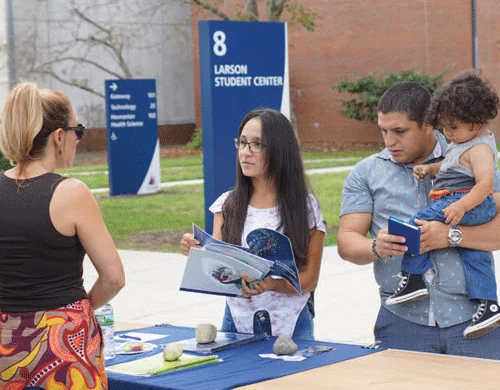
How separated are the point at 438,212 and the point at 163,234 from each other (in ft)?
36.1

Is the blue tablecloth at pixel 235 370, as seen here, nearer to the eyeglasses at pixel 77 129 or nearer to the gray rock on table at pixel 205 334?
the gray rock on table at pixel 205 334

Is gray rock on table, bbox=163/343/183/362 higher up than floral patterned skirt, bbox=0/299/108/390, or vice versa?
floral patterned skirt, bbox=0/299/108/390

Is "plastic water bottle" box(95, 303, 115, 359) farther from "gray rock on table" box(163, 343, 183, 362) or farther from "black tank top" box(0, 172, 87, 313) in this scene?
"black tank top" box(0, 172, 87, 313)

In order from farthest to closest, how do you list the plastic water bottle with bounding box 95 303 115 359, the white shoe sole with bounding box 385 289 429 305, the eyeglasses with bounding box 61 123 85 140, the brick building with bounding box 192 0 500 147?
the brick building with bounding box 192 0 500 147
the plastic water bottle with bounding box 95 303 115 359
the white shoe sole with bounding box 385 289 429 305
the eyeglasses with bounding box 61 123 85 140

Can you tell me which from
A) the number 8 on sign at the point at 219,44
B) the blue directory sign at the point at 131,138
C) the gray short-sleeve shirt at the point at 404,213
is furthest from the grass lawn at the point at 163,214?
the gray short-sleeve shirt at the point at 404,213

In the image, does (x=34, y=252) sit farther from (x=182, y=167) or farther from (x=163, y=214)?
(x=182, y=167)

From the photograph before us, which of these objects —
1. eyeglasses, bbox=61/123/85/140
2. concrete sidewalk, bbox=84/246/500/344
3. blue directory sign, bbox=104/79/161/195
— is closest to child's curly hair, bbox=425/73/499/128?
eyeglasses, bbox=61/123/85/140

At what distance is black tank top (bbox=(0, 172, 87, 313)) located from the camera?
324 centimetres

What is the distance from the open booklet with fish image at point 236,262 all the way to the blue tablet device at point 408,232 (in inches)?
18.8

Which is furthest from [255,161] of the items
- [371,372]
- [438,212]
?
[371,372]

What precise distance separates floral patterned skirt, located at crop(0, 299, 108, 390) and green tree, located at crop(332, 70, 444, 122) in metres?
30.6

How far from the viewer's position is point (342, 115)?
116 feet

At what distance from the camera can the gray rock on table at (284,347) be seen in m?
3.92

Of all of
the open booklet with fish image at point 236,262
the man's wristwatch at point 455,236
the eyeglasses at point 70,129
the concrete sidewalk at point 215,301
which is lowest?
the concrete sidewalk at point 215,301
